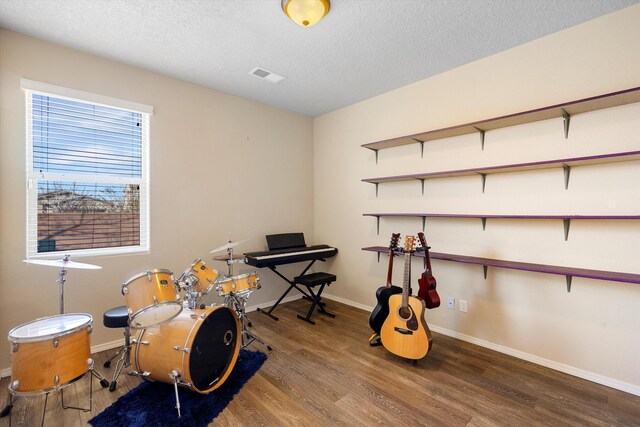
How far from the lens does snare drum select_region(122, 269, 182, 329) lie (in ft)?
5.98

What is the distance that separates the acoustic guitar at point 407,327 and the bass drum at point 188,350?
52.9 inches

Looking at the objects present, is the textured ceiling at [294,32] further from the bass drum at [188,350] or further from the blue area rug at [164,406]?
the blue area rug at [164,406]

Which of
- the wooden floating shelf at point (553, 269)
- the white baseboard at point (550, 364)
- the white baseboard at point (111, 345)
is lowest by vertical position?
the white baseboard at point (111, 345)

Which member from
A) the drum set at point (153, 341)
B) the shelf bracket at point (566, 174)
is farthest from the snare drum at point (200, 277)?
the shelf bracket at point (566, 174)

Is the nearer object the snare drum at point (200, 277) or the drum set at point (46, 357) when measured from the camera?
the drum set at point (46, 357)

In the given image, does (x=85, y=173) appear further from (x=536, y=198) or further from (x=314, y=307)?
(x=536, y=198)

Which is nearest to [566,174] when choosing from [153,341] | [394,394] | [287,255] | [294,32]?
[394,394]

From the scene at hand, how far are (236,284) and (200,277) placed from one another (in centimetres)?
32

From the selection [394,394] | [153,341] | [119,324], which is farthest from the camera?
[119,324]

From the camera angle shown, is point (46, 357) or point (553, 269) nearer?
point (46, 357)

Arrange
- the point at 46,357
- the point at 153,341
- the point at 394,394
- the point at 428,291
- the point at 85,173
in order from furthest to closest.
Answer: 1. the point at 85,173
2. the point at 428,291
3. the point at 394,394
4. the point at 153,341
5. the point at 46,357

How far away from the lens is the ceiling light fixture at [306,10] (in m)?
1.91

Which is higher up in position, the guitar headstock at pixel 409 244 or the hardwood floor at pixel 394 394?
the guitar headstock at pixel 409 244

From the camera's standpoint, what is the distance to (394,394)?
2.08 m
